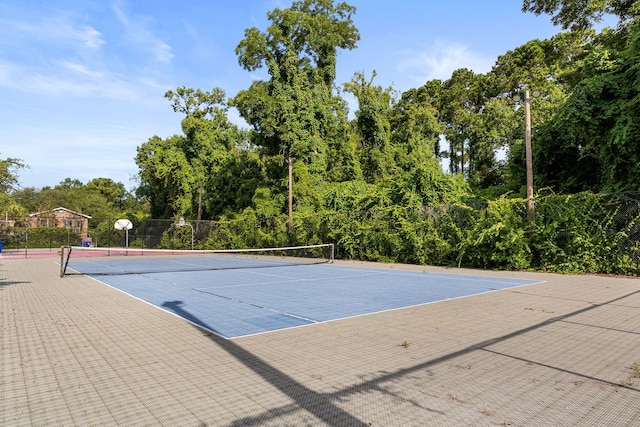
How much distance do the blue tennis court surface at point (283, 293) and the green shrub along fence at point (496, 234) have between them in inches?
106

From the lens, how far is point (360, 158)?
41.4m

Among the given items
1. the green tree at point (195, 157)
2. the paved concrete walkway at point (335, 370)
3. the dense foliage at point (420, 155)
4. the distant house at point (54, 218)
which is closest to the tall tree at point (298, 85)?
the dense foliage at point (420, 155)

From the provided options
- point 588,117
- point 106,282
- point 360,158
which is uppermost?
point 360,158

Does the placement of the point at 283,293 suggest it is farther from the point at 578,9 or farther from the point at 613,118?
the point at 578,9

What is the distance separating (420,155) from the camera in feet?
116

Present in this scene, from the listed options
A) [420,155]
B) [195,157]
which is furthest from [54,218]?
[420,155]

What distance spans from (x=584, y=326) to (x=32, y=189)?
355ft

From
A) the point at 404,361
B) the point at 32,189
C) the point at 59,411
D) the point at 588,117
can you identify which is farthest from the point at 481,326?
the point at 32,189

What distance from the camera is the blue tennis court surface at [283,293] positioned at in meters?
7.30

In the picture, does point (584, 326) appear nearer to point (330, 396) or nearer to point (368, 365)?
point (368, 365)

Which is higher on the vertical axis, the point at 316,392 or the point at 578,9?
the point at 578,9

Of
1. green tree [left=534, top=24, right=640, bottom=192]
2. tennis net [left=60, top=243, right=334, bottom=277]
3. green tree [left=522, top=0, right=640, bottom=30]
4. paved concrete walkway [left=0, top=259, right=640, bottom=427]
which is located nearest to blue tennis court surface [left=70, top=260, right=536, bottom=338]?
paved concrete walkway [left=0, top=259, right=640, bottom=427]

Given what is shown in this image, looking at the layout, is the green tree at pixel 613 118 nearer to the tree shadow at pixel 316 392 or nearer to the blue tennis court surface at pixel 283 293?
the blue tennis court surface at pixel 283 293

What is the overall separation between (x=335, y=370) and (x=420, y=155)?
107 ft
